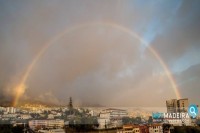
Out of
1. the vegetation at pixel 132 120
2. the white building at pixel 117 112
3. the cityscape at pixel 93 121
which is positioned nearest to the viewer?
the cityscape at pixel 93 121

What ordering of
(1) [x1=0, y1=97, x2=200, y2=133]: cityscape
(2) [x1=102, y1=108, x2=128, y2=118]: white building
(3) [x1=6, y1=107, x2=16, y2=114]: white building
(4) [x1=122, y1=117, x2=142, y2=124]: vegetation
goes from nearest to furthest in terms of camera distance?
(1) [x1=0, y1=97, x2=200, y2=133]: cityscape, (4) [x1=122, y1=117, x2=142, y2=124]: vegetation, (3) [x1=6, y1=107, x2=16, y2=114]: white building, (2) [x1=102, y1=108, x2=128, y2=118]: white building

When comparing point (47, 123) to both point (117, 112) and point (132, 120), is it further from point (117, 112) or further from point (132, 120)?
point (117, 112)

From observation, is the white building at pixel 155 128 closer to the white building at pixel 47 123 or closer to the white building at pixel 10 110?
the white building at pixel 47 123

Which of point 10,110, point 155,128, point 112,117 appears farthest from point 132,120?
point 10,110

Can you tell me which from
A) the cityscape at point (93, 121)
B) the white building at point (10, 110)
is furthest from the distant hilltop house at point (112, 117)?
the white building at point (10, 110)

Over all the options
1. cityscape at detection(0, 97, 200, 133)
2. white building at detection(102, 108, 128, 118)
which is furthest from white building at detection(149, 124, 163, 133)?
white building at detection(102, 108, 128, 118)

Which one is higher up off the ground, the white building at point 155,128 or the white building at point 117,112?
the white building at point 117,112

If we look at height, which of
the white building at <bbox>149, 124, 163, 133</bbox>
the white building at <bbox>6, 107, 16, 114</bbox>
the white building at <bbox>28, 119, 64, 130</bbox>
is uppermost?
the white building at <bbox>6, 107, 16, 114</bbox>

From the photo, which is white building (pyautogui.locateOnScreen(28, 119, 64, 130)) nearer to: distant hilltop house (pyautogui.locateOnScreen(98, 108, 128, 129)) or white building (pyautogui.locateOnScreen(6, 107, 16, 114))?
distant hilltop house (pyautogui.locateOnScreen(98, 108, 128, 129))

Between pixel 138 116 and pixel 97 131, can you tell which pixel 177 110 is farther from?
pixel 97 131

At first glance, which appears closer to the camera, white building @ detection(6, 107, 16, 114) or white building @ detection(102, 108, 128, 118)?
white building @ detection(6, 107, 16, 114)

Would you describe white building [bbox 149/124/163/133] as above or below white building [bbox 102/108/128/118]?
below

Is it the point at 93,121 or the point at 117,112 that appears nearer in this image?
the point at 93,121
